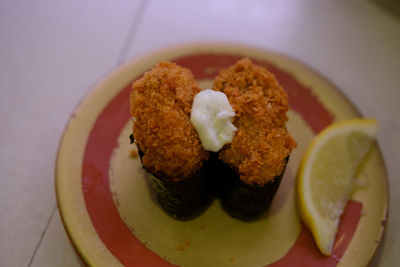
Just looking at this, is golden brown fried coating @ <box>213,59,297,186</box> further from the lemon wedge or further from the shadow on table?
the shadow on table

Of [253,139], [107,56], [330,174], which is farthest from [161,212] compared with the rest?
[107,56]

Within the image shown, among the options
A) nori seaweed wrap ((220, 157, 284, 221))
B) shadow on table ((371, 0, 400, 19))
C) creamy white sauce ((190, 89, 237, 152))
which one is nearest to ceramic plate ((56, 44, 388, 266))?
nori seaweed wrap ((220, 157, 284, 221))

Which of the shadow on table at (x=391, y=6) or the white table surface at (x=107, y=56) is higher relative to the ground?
the shadow on table at (x=391, y=6)

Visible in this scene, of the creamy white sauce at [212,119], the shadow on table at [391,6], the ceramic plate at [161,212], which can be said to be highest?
the shadow on table at [391,6]

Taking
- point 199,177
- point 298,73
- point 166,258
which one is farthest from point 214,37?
point 166,258

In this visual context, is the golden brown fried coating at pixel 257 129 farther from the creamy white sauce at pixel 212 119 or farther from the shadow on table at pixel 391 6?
the shadow on table at pixel 391 6

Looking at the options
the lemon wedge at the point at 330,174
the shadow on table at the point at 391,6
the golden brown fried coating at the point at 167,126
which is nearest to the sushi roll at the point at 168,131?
the golden brown fried coating at the point at 167,126
